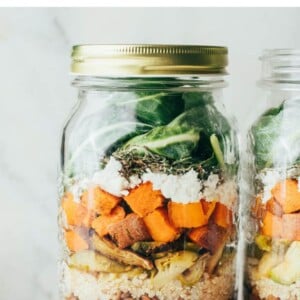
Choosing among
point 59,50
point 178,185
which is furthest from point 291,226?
point 59,50

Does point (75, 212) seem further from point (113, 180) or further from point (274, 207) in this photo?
point (274, 207)

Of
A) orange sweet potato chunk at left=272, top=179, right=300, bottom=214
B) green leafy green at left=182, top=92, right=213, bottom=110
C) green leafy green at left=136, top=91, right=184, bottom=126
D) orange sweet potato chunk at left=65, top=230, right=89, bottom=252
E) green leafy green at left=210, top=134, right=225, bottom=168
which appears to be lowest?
orange sweet potato chunk at left=65, top=230, right=89, bottom=252

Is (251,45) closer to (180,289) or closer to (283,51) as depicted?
(283,51)

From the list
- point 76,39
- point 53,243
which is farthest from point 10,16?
point 53,243

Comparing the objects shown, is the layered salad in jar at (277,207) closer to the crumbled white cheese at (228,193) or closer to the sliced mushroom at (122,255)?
the crumbled white cheese at (228,193)

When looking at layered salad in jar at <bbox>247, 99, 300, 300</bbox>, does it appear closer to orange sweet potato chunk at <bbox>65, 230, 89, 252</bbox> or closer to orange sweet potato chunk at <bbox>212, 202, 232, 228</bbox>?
orange sweet potato chunk at <bbox>212, 202, 232, 228</bbox>

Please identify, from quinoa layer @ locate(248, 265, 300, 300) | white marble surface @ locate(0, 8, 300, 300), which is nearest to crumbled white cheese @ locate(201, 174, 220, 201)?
quinoa layer @ locate(248, 265, 300, 300)

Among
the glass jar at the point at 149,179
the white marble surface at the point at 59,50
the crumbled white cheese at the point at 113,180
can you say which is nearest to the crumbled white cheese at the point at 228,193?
the glass jar at the point at 149,179

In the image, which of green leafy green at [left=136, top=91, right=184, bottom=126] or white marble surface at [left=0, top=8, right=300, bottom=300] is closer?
green leafy green at [left=136, top=91, right=184, bottom=126]
